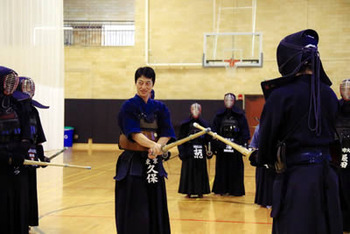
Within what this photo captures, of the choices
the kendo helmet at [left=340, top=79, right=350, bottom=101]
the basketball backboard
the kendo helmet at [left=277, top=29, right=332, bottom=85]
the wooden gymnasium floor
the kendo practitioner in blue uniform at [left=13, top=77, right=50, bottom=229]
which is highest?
the basketball backboard

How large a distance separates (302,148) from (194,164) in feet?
20.8

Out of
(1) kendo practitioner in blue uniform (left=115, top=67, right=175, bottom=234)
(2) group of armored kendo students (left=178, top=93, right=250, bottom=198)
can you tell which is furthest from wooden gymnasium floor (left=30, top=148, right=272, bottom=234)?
(1) kendo practitioner in blue uniform (left=115, top=67, right=175, bottom=234)

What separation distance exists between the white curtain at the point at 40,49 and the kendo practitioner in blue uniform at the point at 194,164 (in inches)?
298

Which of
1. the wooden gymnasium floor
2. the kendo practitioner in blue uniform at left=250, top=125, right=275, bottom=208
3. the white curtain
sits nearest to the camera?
the wooden gymnasium floor

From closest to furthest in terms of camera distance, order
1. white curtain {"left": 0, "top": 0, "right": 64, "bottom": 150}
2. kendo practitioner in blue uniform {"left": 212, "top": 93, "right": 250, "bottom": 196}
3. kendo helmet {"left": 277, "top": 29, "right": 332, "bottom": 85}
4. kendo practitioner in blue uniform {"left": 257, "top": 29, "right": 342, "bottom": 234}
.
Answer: kendo practitioner in blue uniform {"left": 257, "top": 29, "right": 342, "bottom": 234} → kendo helmet {"left": 277, "top": 29, "right": 332, "bottom": 85} → kendo practitioner in blue uniform {"left": 212, "top": 93, "right": 250, "bottom": 196} → white curtain {"left": 0, "top": 0, "right": 64, "bottom": 150}

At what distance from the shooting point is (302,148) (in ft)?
10.4

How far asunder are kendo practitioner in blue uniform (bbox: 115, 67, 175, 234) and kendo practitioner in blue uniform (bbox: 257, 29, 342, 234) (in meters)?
1.55

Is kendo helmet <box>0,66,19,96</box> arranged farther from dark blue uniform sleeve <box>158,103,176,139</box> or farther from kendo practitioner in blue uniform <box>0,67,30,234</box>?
dark blue uniform sleeve <box>158,103,176,139</box>

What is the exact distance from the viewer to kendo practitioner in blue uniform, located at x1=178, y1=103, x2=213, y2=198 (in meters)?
9.23

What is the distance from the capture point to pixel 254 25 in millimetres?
18328

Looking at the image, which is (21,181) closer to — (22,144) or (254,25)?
(22,144)

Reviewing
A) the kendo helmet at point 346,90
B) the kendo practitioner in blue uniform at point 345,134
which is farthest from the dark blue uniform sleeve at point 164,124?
the kendo helmet at point 346,90

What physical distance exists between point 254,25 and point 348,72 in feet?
14.8

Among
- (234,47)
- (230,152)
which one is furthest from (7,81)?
(234,47)
